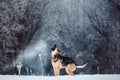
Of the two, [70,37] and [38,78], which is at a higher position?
[70,37]

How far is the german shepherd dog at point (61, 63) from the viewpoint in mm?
2117

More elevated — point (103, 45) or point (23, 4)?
point (23, 4)

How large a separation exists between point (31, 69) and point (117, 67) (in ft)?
2.10

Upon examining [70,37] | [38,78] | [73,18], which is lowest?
[38,78]

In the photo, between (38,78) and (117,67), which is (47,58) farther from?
(117,67)

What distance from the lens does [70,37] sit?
2.14m

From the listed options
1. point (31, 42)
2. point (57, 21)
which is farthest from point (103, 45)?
point (31, 42)

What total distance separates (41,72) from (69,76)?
0.21m

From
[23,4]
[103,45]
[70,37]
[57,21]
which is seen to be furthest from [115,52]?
[23,4]

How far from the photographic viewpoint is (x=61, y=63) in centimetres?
213

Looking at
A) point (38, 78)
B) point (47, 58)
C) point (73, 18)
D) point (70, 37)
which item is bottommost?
point (38, 78)

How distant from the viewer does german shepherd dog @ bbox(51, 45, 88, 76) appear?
212 cm

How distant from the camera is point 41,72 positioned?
83.6 inches

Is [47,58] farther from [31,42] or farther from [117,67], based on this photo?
[117,67]
